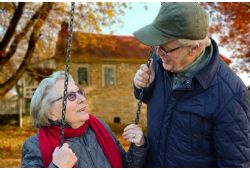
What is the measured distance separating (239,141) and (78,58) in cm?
1774

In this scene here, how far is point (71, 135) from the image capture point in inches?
77.1

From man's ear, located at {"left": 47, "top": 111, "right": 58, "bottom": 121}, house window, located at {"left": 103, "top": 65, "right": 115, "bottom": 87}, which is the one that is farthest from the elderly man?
house window, located at {"left": 103, "top": 65, "right": 115, "bottom": 87}

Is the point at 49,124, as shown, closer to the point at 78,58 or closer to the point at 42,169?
the point at 42,169

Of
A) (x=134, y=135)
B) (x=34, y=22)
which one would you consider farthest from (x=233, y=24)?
(x=134, y=135)

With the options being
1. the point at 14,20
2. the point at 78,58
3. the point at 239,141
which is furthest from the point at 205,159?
the point at 78,58

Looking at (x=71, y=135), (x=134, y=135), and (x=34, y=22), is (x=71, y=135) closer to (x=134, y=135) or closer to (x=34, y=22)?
(x=134, y=135)

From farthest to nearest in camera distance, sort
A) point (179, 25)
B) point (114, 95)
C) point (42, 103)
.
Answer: point (114, 95)
point (42, 103)
point (179, 25)

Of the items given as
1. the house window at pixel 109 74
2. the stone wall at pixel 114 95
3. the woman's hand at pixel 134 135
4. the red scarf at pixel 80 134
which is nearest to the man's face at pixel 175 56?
A: the woman's hand at pixel 134 135

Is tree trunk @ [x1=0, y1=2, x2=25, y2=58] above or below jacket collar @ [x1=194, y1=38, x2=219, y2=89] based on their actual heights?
above

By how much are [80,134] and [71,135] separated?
46 millimetres

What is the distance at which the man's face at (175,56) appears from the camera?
67.8 inches

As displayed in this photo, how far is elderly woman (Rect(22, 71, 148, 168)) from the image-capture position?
189 centimetres

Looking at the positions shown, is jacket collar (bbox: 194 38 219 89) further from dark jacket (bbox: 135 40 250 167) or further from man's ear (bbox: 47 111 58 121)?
man's ear (bbox: 47 111 58 121)

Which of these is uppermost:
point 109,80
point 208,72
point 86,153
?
point 208,72
